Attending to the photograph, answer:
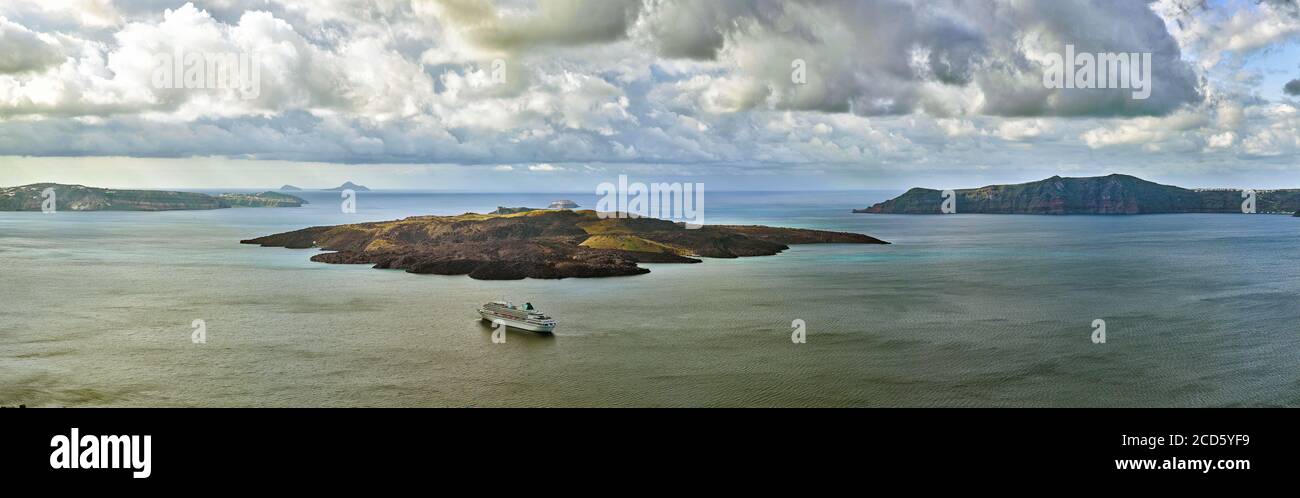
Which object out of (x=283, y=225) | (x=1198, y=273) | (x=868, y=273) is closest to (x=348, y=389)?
(x=868, y=273)

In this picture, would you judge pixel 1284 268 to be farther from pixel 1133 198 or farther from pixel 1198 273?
pixel 1133 198

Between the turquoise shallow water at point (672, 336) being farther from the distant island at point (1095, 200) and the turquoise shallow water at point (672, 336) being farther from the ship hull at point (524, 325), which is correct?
the distant island at point (1095, 200)

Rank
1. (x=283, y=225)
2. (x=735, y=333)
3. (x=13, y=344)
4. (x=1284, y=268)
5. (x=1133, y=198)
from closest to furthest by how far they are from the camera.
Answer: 1. (x=13, y=344)
2. (x=735, y=333)
3. (x=1284, y=268)
4. (x=283, y=225)
5. (x=1133, y=198)
